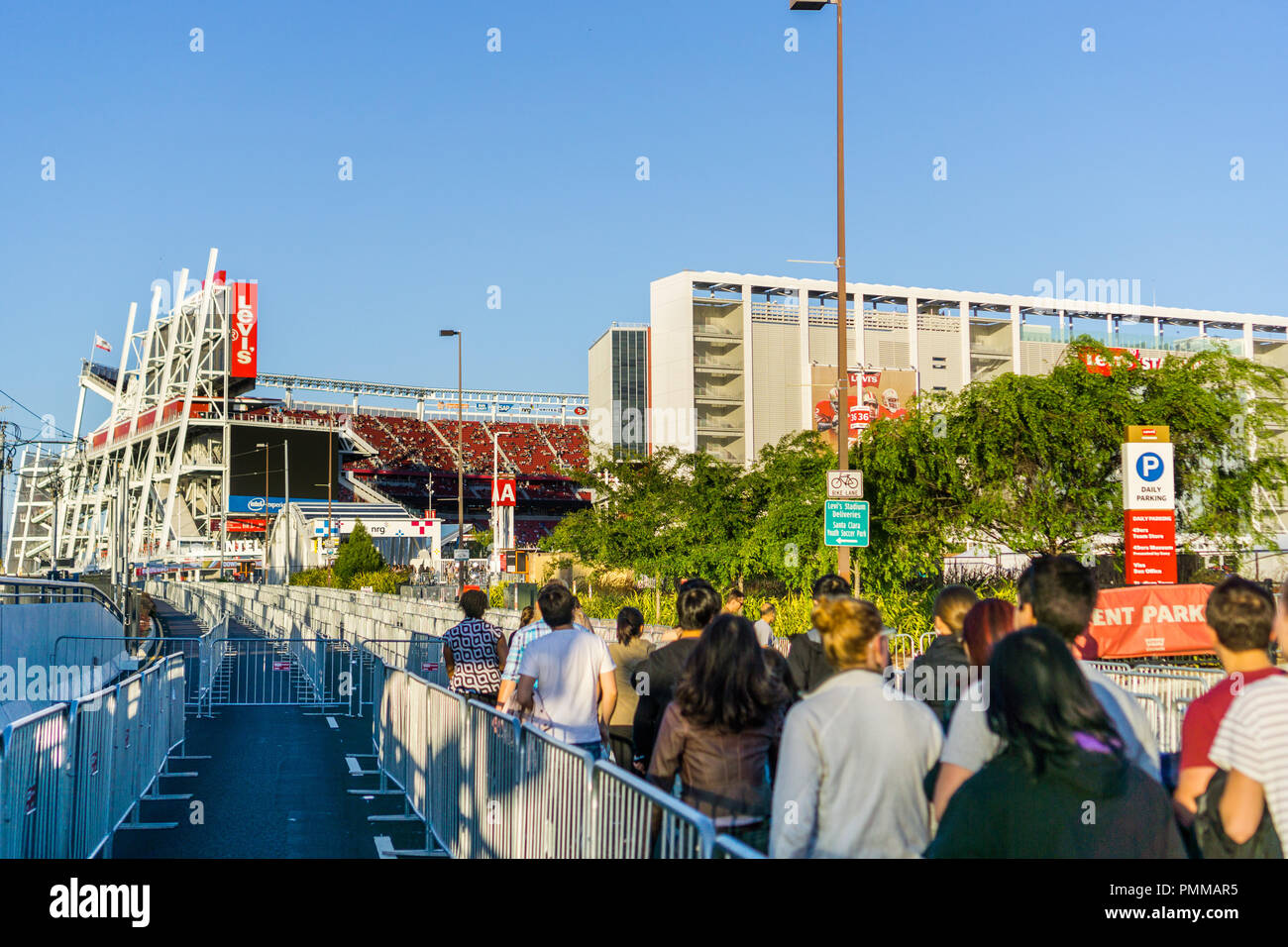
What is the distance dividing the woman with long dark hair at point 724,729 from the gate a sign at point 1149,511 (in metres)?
13.2

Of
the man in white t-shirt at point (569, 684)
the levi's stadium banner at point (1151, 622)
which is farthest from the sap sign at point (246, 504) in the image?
the man in white t-shirt at point (569, 684)

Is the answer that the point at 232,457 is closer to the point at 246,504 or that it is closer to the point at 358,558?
the point at 246,504

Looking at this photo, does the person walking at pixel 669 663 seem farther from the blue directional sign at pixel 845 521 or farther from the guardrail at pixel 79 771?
the blue directional sign at pixel 845 521

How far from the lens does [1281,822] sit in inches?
141

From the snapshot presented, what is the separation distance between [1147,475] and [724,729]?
13.6 meters

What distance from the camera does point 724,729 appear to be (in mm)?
5000

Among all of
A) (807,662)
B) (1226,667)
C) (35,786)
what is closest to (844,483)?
(807,662)

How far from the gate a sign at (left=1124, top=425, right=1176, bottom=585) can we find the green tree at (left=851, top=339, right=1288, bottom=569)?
246 inches

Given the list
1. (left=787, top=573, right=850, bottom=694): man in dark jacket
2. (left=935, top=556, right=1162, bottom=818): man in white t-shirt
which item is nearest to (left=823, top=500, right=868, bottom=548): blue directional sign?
(left=787, top=573, right=850, bottom=694): man in dark jacket

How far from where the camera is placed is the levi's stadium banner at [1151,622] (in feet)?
53.0

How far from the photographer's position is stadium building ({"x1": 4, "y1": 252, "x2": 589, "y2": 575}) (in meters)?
102

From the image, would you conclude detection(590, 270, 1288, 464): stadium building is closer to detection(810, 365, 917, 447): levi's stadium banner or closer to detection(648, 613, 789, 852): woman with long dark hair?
detection(810, 365, 917, 447): levi's stadium banner
